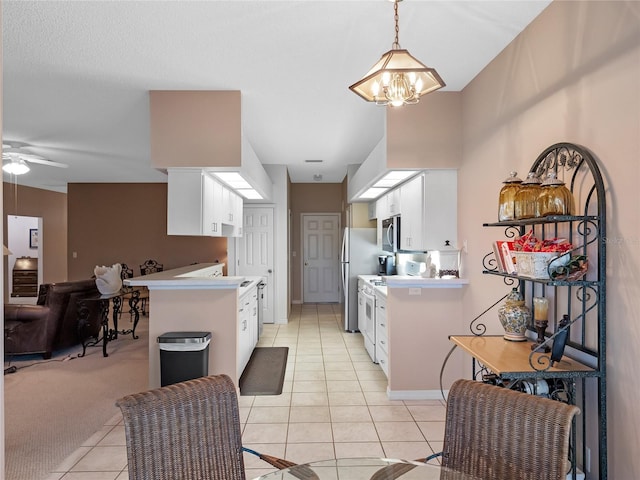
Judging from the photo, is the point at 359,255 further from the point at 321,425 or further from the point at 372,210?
the point at 321,425

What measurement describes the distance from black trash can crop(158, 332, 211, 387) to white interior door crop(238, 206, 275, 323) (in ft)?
11.0

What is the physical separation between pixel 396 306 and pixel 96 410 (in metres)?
2.69

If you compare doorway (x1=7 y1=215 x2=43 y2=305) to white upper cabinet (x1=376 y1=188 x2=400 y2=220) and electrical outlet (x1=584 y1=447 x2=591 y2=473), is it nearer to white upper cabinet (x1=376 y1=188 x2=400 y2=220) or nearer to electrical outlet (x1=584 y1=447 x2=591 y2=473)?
white upper cabinet (x1=376 y1=188 x2=400 y2=220)

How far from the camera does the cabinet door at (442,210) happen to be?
362 centimetres

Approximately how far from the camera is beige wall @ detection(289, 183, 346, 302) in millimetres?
8539

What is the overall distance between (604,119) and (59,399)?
4.47 m

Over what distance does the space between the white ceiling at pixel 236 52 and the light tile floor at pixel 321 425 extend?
2.66 m

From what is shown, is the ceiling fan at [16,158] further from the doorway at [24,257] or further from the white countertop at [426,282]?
the white countertop at [426,282]

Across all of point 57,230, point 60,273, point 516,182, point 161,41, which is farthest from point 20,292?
point 516,182

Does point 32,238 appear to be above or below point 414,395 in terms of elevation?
above

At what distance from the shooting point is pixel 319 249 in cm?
859

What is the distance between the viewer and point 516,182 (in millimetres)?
2250

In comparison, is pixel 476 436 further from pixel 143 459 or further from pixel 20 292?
pixel 20 292

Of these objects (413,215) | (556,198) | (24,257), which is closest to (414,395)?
(413,215)
